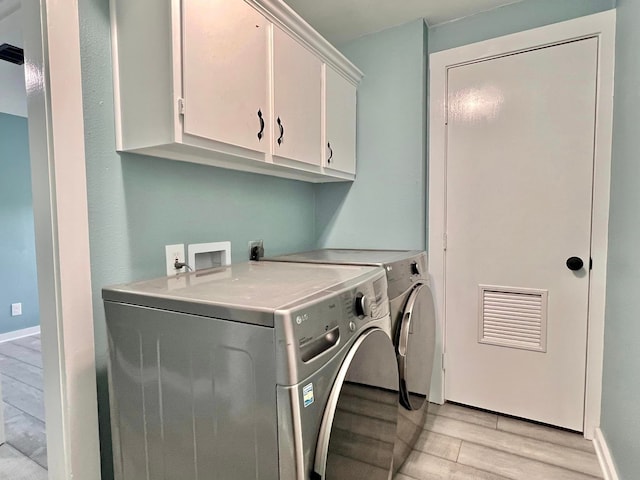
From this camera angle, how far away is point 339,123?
205 centimetres

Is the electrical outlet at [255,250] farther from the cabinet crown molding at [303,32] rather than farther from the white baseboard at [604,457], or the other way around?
the white baseboard at [604,457]

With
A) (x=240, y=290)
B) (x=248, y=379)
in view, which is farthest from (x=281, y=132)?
(x=248, y=379)

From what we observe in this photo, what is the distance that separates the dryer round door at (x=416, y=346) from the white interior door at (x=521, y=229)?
1.29ft

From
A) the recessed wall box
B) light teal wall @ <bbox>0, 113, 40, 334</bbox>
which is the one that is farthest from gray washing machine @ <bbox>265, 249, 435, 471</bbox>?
light teal wall @ <bbox>0, 113, 40, 334</bbox>

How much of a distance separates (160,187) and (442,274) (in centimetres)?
162

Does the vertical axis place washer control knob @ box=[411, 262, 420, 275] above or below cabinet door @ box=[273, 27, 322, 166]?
below

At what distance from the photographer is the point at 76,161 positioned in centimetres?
110

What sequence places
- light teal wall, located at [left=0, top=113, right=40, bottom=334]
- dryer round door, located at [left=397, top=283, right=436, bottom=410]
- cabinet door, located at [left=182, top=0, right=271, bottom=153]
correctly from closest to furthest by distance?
cabinet door, located at [left=182, top=0, right=271, bottom=153] < dryer round door, located at [left=397, top=283, right=436, bottom=410] < light teal wall, located at [left=0, top=113, right=40, bottom=334]

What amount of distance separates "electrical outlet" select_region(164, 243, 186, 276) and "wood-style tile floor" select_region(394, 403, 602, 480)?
51.5 inches

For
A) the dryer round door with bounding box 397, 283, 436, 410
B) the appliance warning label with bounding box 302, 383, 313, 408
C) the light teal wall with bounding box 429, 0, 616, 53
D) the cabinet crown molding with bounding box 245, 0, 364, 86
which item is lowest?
the dryer round door with bounding box 397, 283, 436, 410

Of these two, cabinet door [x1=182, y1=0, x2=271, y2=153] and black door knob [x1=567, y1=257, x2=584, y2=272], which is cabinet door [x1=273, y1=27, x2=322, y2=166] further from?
black door knob [x1=567, y1=257, x2=584, y2=272]

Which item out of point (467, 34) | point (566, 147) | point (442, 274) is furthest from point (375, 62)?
point (442, 274)

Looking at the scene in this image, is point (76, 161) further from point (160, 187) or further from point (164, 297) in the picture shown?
Answer: point (164, 297)

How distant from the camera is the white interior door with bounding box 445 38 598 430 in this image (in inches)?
72.0
